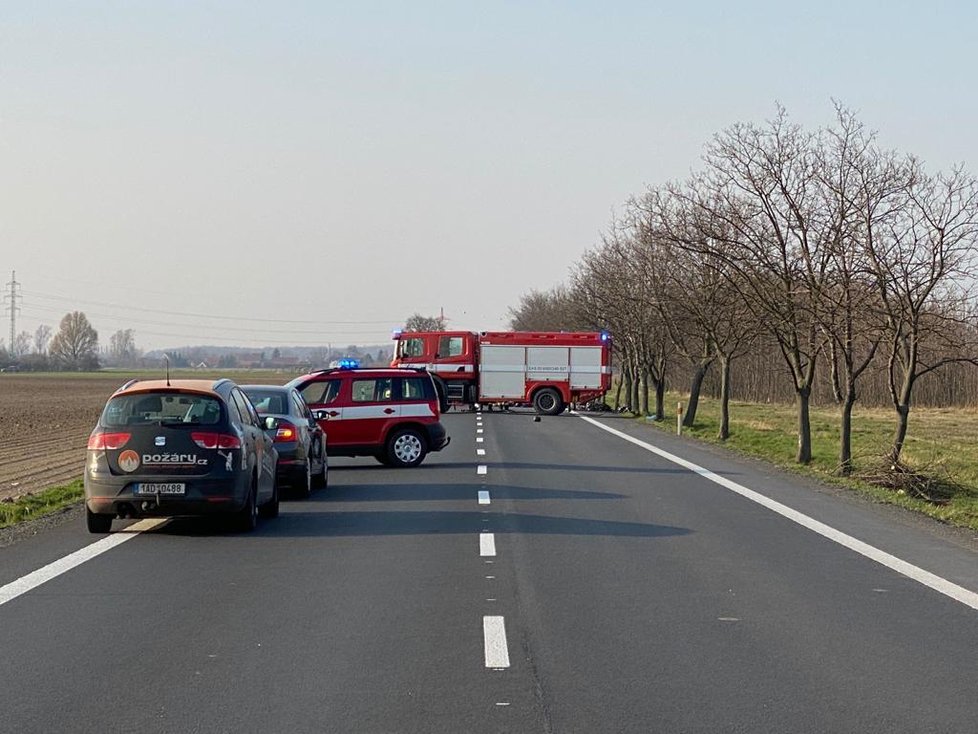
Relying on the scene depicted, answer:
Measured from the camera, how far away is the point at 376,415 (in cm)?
2306

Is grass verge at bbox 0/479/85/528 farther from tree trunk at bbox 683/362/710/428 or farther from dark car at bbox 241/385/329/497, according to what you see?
tree trunk at bbox 683/362/710/428

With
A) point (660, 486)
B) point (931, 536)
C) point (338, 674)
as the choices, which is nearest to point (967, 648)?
point (338, 674)

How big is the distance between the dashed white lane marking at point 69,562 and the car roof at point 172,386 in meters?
1.49

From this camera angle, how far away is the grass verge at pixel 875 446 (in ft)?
65.9

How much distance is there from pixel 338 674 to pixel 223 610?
87.8 inches

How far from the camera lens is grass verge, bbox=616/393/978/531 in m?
20.1

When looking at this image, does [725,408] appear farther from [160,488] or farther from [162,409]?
[160,488]

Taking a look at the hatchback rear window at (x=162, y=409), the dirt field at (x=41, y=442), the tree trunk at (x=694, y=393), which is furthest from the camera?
the tree trunk at (x=694, y=393)

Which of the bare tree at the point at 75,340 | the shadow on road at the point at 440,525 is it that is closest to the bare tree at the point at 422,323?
the bare tree at the point at 75,340

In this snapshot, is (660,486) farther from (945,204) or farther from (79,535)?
(79,535)

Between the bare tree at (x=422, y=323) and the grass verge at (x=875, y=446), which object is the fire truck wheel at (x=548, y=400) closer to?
the grass verge at (x=875, y=446)

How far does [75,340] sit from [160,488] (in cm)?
17300

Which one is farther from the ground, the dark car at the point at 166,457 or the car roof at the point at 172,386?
the car roof at the point at 172,386

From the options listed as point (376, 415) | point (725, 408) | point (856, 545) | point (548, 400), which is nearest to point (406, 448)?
point (376, 415)
